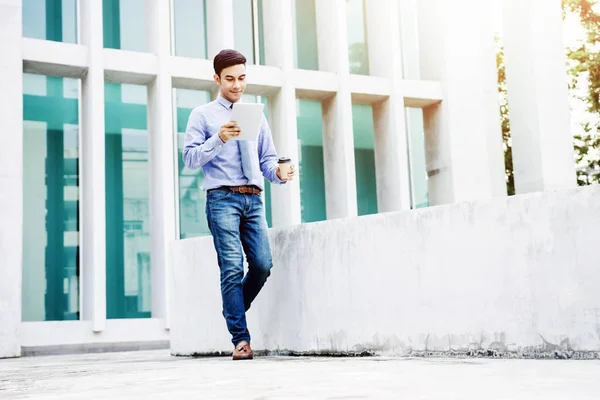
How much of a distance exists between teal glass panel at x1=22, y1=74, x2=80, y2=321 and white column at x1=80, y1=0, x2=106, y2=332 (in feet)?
1.03

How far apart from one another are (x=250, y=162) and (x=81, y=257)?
5.28 metres

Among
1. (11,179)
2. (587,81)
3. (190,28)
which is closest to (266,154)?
(11,179)

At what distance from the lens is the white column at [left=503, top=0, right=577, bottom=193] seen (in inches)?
454

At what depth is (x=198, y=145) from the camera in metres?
5.21

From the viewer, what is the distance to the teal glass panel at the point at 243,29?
11797 millimetres

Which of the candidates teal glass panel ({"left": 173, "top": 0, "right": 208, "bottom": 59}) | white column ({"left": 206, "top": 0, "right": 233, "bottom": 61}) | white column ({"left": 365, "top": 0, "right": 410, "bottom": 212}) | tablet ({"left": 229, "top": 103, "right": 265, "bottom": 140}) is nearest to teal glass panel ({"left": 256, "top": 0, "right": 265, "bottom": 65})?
teal glass panel ({"left": 173, "top": 0, "right": 208, "bottom": 59})

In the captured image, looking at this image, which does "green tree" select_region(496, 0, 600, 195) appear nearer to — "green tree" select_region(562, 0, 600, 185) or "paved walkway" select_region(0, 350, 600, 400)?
"green tree" select_region(562, 0, 600, 185)

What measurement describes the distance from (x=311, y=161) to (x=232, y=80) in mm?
6831

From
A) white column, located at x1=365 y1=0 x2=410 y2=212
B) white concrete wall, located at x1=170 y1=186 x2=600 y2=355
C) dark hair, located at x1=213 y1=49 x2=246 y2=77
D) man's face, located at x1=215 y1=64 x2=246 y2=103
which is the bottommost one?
white concrete wall, located at x1=170 y1=186 x2=600 y2=355

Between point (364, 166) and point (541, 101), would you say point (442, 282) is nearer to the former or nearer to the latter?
point (541, 101)

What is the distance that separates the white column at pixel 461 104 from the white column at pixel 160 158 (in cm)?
402

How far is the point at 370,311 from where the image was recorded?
496cm

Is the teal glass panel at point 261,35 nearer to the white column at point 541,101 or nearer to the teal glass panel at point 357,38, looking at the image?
the teal glass panel at point 357,38

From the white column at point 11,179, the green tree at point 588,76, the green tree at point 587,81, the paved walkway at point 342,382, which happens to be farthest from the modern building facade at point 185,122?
the paved walkway at point 342,382
